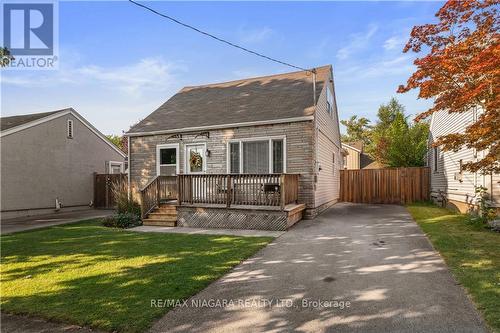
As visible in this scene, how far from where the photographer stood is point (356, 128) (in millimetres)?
56031

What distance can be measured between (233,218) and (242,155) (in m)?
2.85

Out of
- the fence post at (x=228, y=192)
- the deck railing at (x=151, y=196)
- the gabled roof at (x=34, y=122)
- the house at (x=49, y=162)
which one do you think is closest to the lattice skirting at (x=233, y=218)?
the fence post at (x=228, y=192)

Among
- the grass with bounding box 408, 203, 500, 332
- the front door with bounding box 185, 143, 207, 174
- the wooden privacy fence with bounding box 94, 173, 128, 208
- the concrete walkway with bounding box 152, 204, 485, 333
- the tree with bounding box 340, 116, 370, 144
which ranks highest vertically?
the tree with bounding box 340, 116, 370, 144

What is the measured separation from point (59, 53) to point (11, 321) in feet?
31.3

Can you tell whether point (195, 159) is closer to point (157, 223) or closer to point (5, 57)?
point (157, 223)

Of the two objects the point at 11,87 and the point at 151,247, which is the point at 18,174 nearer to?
the point at 11,87

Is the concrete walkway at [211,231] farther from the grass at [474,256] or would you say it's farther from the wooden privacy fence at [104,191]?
the wooden privacy fence at [104,191]

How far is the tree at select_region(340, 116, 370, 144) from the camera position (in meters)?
55.6

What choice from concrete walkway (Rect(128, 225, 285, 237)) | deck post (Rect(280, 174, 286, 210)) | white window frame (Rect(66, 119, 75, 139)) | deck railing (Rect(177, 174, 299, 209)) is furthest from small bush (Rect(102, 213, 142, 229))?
white window frame (Rect(66, 119, 75, 139))

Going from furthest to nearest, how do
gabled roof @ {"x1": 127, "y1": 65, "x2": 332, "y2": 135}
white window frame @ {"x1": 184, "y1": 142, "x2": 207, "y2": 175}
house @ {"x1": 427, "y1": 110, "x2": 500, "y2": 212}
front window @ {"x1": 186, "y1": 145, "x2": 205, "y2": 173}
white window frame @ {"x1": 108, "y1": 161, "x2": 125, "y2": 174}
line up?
white window frame @ {"x1": 108, "y1": 161, "x2": 125, "y2": 174}, front window @ {"x1": 186, "y1": 145, "x2": 205, "y2": 173}, white window frame @ {"x1": 184, "y1": 142, "x2": 207, "y2": 175}, gabled roof @ {"x1": 127, "y1": 65, "x2": 332, "y2": 135}, house @ {"x1": 427, "y1": 110, "x2": 500, "y2": 212}

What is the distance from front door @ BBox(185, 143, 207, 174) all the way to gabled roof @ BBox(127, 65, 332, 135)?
A: 87cm

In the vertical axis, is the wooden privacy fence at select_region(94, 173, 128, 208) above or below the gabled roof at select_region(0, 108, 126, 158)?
below

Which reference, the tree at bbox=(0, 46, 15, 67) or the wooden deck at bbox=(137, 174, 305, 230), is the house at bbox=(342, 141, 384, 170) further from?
the tree at bbox=(0, 46, 15, 67)

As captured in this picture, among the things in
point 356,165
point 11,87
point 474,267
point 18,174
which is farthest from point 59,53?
point 356,165
